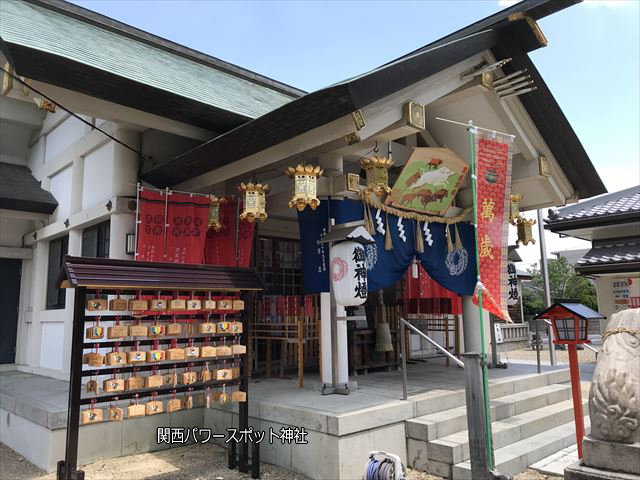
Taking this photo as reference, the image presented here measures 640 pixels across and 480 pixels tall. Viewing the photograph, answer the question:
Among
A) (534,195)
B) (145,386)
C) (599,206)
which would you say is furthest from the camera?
(599,206)

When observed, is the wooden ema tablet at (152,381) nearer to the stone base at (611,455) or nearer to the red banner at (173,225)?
the red banner at (173,225)

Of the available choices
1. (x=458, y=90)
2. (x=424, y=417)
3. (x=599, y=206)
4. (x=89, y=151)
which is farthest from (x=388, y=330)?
(x=599, y=206)

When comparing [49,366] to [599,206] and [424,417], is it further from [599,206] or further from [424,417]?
[599,206]

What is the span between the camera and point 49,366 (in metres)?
8.88

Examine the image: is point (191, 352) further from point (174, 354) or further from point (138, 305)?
point (138, 305)

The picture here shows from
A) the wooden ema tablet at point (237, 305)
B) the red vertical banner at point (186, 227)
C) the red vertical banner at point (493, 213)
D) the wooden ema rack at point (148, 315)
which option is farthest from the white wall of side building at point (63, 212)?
the red vertical banner at point (493, 213)

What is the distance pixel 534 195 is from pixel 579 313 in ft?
13.7

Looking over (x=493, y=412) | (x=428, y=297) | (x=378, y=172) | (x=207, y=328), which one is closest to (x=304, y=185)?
(x=378, y=172)

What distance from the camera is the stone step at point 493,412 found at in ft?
17.4

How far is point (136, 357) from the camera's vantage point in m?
4.58

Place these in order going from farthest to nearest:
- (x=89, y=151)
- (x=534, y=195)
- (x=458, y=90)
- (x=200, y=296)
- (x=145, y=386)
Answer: (x=534, y=195) < (x=89, y=151) < (x=458, y=90) < (x=200, y=296) < (x=145, y=386)

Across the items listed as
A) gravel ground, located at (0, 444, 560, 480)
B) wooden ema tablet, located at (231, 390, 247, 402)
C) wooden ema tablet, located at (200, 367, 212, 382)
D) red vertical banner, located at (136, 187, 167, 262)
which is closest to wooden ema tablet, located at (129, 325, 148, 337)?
wooden ema tablet, located at (200, 367, 212, 382)

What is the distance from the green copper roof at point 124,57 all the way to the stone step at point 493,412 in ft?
15.6

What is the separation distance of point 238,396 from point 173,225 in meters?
2.75
